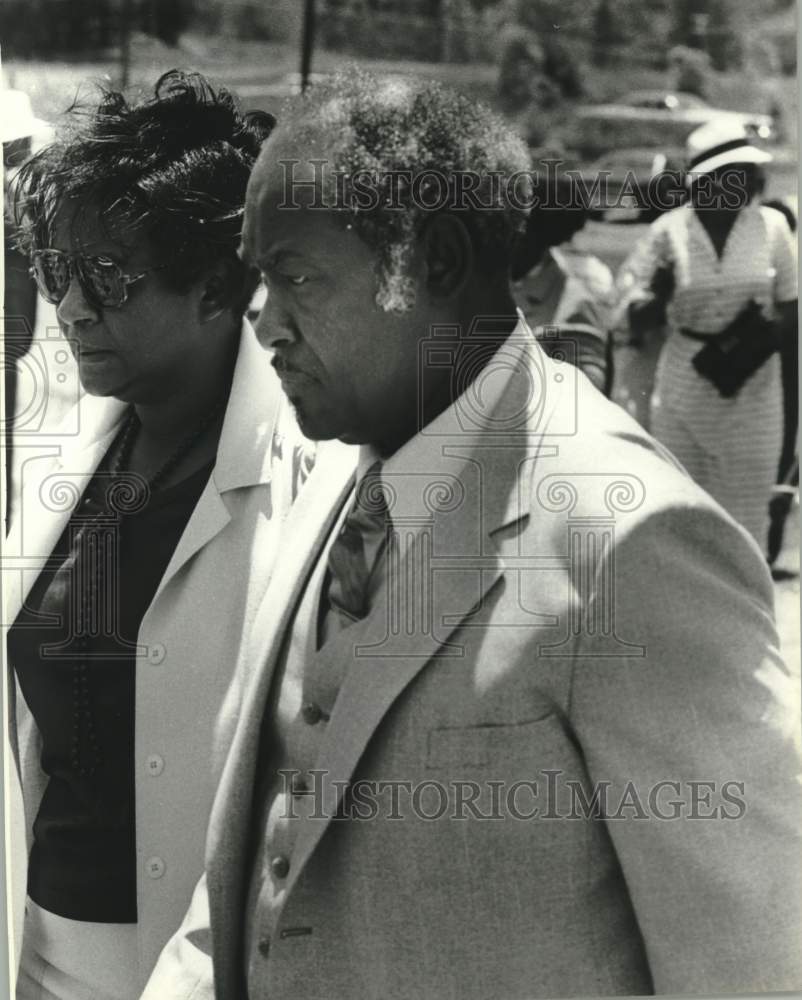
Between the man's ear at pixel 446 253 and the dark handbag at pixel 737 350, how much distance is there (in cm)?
61

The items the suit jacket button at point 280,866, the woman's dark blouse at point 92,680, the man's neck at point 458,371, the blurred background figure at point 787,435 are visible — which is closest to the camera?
the suit jacket button at point 280,866

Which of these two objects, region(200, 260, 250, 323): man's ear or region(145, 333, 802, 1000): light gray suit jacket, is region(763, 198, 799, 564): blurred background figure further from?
region(200, 260, 250, 323): man's ear

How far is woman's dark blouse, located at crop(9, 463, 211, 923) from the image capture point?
133 inches

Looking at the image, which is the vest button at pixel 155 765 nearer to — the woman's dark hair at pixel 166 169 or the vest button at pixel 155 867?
the vest button at pixel 155 867

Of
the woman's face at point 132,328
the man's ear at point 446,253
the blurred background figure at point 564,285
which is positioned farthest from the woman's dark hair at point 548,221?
the woman's face at point 132,328

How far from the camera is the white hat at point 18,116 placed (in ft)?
10.9

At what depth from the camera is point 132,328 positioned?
334 centimetres

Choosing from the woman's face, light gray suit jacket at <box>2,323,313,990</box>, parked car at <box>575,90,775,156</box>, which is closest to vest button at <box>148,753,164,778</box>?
light gray suit jacket at <box>2,323,313,990</box>

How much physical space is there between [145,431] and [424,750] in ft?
3.21

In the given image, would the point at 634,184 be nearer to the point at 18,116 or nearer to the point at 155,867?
the point at 18,116

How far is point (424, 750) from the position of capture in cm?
321

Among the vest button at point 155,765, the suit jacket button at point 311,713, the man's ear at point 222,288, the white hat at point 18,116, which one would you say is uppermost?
the white hat at point 18,116

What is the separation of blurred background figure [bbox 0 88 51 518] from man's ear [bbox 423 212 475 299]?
91cm

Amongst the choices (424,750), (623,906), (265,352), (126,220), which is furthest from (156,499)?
(623,906)
